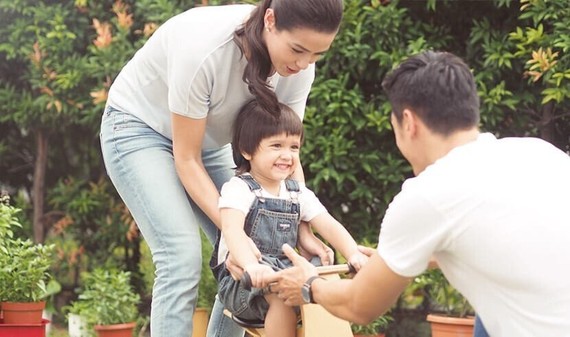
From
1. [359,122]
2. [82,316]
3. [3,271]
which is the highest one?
[359,122]

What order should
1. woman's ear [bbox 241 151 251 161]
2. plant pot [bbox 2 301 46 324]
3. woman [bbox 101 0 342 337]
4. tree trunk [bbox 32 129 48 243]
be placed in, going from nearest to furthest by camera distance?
1. woman [bbox 101 0 342 337]
2. woman's ear [bbox 241 151 251 161]
3. plant pot [bbox 2 301 46 324]
4. tree trunk [bbox 32 129 48 243]

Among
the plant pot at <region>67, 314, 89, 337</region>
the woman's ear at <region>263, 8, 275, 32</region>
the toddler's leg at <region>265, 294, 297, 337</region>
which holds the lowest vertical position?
the plant pot at <region>67, 314, 89, 337</region>

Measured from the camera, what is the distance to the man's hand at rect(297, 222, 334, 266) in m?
3.61

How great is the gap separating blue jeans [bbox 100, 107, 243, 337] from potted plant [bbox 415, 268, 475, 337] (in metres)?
1.59

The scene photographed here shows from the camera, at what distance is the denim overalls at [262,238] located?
3.45m

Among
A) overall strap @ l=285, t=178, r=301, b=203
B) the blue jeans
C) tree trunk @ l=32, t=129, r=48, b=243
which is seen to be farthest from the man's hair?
→ tree trunk @ l=32, t=129, r=48, b=243

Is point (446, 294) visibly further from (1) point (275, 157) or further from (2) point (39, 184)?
(2) point (39, 184)

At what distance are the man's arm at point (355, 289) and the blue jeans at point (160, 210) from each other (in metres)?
0.52

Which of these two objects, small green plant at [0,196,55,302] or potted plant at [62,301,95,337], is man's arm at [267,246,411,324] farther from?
potted plant at [62,301,95,337]

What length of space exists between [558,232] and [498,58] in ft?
8.90

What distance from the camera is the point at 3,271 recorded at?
470cm

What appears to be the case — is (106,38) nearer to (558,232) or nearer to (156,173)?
(156,173)

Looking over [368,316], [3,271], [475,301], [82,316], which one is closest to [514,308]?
[475,301]

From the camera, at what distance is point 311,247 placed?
3623 mm
